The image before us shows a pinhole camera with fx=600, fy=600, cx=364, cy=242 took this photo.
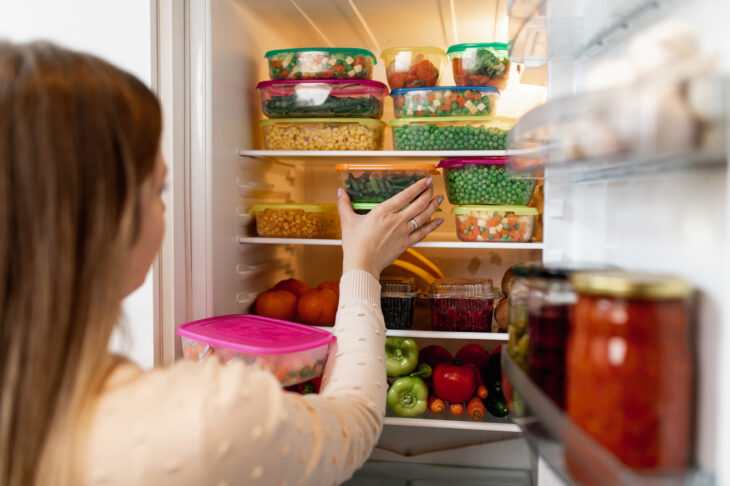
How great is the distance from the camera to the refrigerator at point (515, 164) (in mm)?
494

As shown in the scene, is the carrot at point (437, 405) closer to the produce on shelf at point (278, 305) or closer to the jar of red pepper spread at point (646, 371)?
the produce on shelf at point (278, 305)

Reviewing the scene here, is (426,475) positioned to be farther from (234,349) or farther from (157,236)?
(157,236)

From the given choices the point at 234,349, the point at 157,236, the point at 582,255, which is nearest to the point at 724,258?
the point at 582,255

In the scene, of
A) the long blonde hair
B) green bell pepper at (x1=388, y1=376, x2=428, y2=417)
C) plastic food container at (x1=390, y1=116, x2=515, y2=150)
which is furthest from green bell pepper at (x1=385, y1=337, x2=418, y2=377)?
the long blonde hair

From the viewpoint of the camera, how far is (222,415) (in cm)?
68

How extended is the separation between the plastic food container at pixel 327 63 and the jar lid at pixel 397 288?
549mm

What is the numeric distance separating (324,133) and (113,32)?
1.79ft

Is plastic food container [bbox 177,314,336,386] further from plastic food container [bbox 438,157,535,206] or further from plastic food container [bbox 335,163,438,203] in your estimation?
plastic food container [bbox 438,157,535,206]

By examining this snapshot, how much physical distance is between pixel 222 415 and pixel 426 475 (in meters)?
1.26

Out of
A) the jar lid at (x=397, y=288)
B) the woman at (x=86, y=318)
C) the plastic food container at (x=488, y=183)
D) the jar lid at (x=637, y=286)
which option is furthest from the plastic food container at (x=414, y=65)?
the jar lid at (x=637, y=286)

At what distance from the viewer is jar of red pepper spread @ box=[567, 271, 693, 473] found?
0.50 meters

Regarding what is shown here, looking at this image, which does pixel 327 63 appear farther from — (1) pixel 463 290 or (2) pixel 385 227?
(1) pixel 463 290

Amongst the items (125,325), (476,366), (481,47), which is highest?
(481,47)

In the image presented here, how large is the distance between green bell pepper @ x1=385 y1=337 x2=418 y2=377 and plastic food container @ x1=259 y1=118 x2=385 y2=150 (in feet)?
1.72
